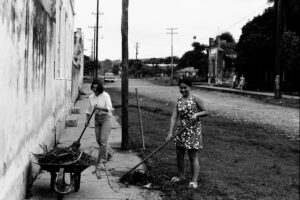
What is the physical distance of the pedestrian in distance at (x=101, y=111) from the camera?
8194 mm

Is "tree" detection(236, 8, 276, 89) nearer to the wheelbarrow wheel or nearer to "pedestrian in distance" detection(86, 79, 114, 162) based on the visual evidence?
"pedestrian in distance" detection(86, 79, 114, 162)

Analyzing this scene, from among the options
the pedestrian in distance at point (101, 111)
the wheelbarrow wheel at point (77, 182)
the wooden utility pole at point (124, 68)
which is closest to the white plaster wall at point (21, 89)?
the wheelbarrow wheel at point (77, 182)

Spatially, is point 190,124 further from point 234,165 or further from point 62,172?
point 234,165

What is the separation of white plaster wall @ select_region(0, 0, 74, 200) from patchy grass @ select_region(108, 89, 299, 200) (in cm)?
195

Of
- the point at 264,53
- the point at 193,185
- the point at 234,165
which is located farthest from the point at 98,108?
the point at 264,53

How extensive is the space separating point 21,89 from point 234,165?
4859 mm

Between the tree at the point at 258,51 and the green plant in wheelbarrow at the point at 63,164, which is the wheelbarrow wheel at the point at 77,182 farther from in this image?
the tree at the point at 258,51

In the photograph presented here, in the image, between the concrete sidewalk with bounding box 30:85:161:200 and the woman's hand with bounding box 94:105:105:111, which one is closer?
the concrete sidewalk with bounding box 30:85:161:200

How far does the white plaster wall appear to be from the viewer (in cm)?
464

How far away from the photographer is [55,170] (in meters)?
5.95

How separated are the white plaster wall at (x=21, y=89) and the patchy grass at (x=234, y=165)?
1.95 metres

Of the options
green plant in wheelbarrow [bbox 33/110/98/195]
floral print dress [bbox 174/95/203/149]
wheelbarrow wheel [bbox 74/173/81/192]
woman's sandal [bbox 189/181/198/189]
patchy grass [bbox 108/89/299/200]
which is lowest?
patchy grass [bbox 108/89/299/200]

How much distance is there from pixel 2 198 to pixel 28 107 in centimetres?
184

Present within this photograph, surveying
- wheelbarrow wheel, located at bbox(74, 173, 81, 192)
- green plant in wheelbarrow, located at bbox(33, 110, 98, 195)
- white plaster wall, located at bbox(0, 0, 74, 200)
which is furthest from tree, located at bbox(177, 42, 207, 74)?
green plant in wheelbarrow, located at bbox(33, 110, 98, 195)
